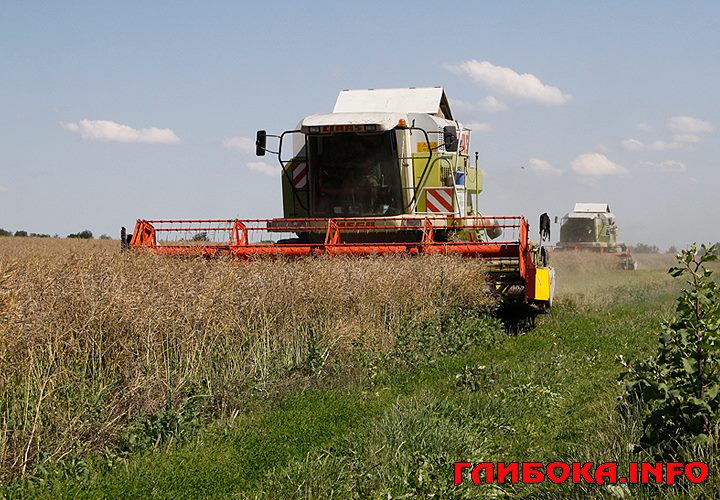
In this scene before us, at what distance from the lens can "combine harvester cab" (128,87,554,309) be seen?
13.3 meters

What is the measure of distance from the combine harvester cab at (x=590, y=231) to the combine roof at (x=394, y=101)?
2299cm

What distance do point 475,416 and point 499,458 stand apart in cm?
112

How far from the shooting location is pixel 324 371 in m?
8.57

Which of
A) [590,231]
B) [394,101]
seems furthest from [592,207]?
[394,101]

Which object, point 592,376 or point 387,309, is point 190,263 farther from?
point 592,376

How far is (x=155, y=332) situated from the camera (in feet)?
22.4

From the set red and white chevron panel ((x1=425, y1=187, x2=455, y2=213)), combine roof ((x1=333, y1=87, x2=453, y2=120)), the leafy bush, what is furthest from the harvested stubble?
combine roof ((x1=333, y1=87, x2=453, y2=120))

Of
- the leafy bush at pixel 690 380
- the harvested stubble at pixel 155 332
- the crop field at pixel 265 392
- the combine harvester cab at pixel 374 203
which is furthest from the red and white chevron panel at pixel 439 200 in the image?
the leafy bush at pixel 690 380

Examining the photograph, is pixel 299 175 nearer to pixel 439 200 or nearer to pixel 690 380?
pixel 439 200

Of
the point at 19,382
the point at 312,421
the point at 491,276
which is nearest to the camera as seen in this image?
the point at 19,382

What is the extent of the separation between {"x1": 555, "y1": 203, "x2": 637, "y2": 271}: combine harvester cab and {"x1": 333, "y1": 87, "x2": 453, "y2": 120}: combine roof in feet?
75.4

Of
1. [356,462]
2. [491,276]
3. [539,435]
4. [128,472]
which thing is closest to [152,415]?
[128,472]

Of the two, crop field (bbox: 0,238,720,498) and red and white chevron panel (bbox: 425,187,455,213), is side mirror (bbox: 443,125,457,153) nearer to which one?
red and white chevron panel (bbox: 425,187,455,213)

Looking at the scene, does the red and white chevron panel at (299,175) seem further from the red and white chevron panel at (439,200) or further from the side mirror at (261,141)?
the red and white chevron panel at (439,200)
